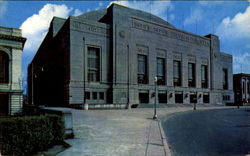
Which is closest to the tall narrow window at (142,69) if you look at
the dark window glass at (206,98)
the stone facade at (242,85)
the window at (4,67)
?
the dark window glass at (206,98)

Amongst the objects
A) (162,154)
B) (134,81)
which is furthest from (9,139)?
(134,81)

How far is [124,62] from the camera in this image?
38.2 metres

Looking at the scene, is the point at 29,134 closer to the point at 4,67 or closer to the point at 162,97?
the point at 4,67

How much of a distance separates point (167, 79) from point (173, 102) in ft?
20.6

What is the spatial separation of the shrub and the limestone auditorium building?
20393mm

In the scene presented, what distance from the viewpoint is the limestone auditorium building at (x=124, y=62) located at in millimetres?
33906

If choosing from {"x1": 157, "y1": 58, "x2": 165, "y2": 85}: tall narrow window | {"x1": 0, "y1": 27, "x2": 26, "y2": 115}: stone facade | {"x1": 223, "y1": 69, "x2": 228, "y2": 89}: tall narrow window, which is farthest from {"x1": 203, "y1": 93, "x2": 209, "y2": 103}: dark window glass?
{"x1": 0, "y1": 27, "x2": 26, "y2": 115}: stone facade

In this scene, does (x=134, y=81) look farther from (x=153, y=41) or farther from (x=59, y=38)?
(x=59, y=38)

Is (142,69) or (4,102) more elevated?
(142,69)

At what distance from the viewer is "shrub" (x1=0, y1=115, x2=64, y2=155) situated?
19.7ft

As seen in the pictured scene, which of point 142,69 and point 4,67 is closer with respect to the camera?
point 4,67

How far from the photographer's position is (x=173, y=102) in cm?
4512

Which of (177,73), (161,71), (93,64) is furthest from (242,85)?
(93,64)

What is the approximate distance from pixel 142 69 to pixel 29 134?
3643 centimetres
